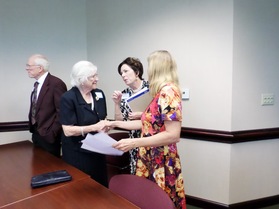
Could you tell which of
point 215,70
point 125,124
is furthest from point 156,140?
point 215,70

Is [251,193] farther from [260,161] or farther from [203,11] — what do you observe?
[203,11]

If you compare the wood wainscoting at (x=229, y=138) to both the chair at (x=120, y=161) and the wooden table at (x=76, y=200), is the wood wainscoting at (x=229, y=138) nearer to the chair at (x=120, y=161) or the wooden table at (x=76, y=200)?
the chair at (x=120, y=161)

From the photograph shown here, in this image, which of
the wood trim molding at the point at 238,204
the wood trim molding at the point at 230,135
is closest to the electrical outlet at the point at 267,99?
the wood trim molding at the point at 230,135

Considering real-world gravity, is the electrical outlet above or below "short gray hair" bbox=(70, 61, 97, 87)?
below

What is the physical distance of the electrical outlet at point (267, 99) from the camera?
8.49ft

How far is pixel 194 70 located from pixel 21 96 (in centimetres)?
222

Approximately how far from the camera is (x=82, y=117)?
6.61 feet

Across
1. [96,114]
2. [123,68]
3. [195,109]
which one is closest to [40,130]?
[96,114]

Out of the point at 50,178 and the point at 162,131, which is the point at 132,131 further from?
the point at 50,178

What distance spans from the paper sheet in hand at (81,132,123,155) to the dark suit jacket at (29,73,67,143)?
45.2 inches

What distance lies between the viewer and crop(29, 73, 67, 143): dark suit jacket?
8.39 ft

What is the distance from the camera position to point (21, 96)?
11.1 feet

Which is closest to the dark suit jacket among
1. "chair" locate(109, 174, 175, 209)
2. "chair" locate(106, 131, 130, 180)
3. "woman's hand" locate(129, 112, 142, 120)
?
"chair" locate(106, 131, 130, 180)

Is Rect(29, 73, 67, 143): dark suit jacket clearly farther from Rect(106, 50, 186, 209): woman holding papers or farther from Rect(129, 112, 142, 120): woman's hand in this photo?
Rect(106, 50, 186, 209): woman holding papers
